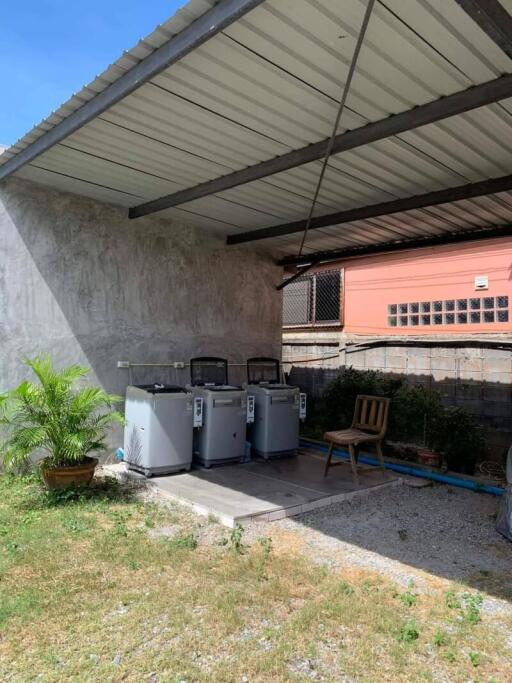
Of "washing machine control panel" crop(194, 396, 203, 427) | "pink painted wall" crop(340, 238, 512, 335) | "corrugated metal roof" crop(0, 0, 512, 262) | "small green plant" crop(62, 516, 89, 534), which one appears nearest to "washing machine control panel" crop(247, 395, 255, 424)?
"washing machine control panel" crop(194, 396, 203, 427)

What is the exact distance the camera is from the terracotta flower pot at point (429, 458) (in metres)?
5.92

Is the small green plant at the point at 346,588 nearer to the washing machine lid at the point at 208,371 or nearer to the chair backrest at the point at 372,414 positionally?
the chair backrest at the point at 372,414

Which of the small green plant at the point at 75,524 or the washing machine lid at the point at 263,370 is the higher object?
the washing machine lid at the point at 263,370

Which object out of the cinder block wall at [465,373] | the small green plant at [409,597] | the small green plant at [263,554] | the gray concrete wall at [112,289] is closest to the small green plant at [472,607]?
the small green plant at [409,597]

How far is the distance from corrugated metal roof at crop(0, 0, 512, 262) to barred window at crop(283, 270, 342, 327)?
4.65 m

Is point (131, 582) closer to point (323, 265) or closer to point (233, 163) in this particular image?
point (233, 163)

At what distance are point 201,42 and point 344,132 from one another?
1.46m

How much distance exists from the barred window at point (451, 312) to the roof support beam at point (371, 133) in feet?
17.9

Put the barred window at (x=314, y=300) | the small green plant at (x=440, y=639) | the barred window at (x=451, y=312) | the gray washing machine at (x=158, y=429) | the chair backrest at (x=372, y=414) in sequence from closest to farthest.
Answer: the small green plant at (x=440, y=639) → the gray washing machine at (x=158, y=429) → the chair backrest at (x=372, y=414) → the barred window at (x=451, y=312) → the barred window at (x=314, y=300)

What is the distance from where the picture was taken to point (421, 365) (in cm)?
712

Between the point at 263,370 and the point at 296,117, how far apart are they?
4.20 metres

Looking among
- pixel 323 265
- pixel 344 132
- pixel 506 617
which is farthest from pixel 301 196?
pixel 506 617

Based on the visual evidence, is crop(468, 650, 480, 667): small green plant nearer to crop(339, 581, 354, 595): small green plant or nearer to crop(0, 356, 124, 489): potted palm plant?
crop(339, 581, 354, 595): small green plant

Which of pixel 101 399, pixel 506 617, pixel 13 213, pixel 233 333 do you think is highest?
pixel 13 213
